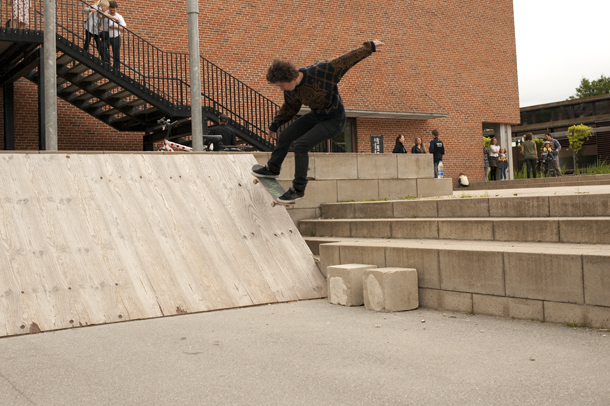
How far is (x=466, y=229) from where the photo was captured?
6.20 meters

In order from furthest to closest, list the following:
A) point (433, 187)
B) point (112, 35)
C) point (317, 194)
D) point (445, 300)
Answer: point (112, 35)
point (433, 187)
point (317, 194)
point (445, 300)

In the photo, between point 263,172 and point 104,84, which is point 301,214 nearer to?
point 263,172

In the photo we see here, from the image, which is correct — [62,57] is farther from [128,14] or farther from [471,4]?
[471,4]

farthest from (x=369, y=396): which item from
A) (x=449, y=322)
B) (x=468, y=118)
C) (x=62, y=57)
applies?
(x=468, y=118)

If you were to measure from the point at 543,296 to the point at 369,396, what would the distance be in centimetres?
208

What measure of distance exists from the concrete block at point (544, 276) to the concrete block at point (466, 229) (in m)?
1.29

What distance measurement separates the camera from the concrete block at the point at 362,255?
587 cm

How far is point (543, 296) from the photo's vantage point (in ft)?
14.5

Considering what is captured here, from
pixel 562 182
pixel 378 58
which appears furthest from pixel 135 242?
pixel 378 58

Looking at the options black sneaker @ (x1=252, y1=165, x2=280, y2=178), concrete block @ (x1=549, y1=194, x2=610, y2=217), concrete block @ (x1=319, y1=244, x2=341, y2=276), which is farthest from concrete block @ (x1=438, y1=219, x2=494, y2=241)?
black sneaker @ (x1=252, y1=165, x2=280, y2=178)

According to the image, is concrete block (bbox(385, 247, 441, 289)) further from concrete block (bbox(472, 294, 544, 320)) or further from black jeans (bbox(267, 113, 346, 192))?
black jeans (bbox(267, 113, 346, 192))

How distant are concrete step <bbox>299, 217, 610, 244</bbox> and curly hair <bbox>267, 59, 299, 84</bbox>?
85.5 inches

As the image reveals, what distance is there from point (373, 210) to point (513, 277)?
11.7 feet

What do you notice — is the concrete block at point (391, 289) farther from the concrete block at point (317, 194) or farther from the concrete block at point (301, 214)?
the concrete block at point (317, 194)
